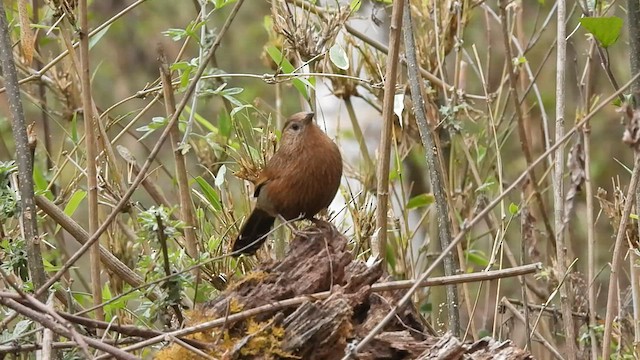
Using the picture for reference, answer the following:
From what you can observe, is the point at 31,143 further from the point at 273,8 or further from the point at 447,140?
the point at 447,140

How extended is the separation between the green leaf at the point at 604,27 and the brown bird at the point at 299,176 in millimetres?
968

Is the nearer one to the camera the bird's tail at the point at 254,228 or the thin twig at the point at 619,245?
the thin twig at the point at 619,245

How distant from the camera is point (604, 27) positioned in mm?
2641

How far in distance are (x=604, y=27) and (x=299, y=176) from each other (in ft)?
3.58

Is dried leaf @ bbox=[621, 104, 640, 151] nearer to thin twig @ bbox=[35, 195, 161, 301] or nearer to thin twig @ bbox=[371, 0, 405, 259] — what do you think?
thin twig @ bbox=[371, 0, 405, 259]

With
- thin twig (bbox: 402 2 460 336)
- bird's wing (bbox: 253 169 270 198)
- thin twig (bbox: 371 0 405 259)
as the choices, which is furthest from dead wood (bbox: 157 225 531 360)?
bird's wing (bbox: 253 169 270 198)

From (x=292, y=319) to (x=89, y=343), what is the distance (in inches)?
19.4

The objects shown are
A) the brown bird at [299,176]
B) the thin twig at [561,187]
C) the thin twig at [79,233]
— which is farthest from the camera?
the brown bird at [299,176]

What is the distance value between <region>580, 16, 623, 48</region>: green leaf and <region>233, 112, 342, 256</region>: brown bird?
3.18 feet

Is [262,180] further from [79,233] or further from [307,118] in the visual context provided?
[79,233]

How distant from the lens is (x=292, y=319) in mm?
2432

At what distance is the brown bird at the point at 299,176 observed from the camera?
3.25 meters

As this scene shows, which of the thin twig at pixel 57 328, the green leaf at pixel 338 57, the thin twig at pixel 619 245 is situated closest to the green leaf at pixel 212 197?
the green leaf at pixel 338 57

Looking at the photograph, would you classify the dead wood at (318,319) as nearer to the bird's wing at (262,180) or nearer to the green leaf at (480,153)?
the bird's wing at (262,180)
